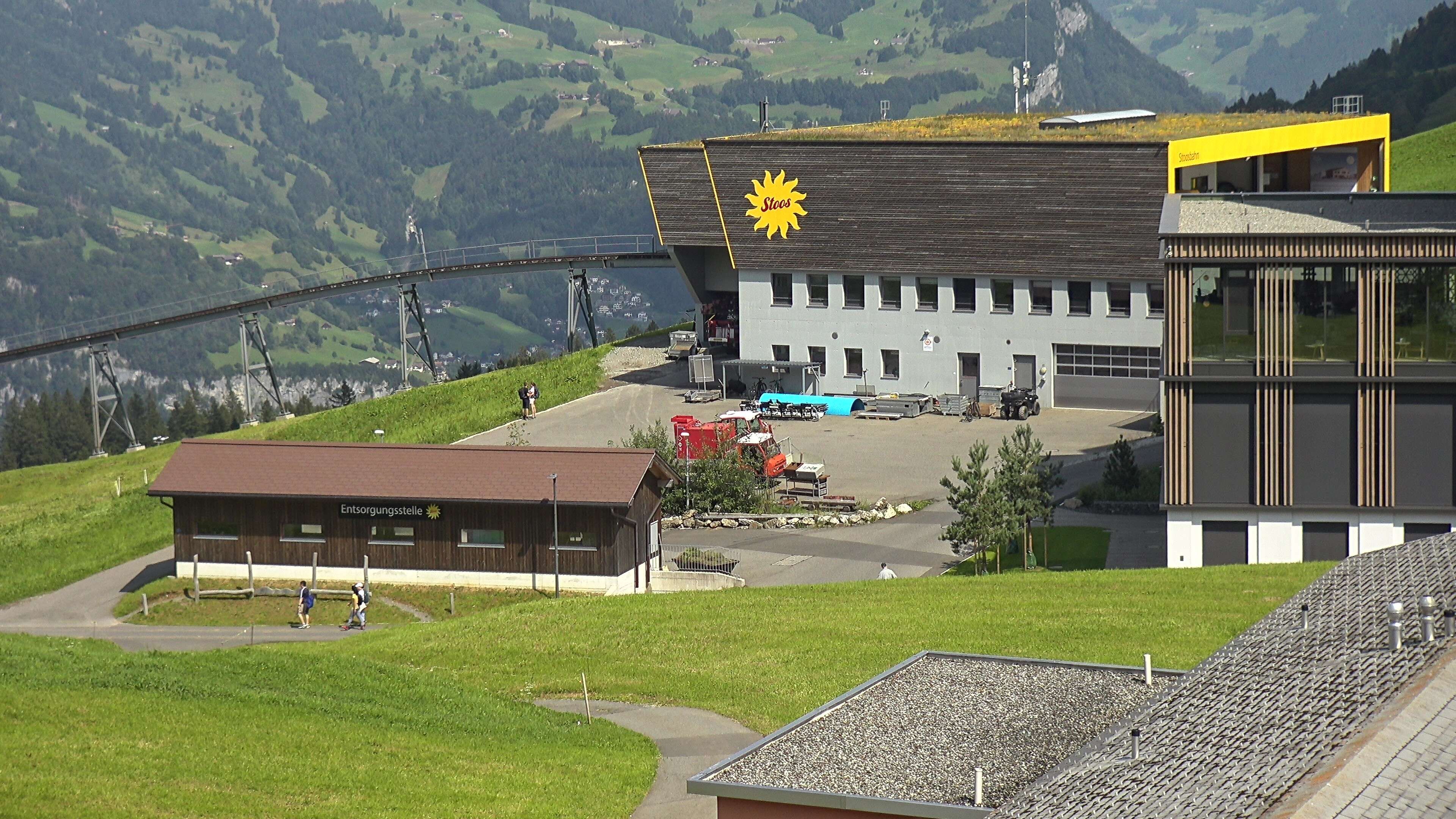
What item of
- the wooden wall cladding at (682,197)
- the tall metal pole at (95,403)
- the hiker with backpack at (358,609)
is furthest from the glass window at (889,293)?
the tall metal pole at (95,403)

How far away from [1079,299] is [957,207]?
5.85 meters

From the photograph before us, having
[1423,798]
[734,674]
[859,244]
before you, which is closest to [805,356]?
[859,244]

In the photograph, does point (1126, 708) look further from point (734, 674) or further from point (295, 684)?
point (295, 684)

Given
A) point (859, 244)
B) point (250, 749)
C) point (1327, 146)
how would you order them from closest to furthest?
point (250, 749), point (859, 244), point (1327, 146)

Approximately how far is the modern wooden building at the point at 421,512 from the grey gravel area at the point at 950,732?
23570mm

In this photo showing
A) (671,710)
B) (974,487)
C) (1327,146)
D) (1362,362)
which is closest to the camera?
(671,710)

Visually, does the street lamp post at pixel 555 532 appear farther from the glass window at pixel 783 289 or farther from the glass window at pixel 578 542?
the glass window at pixel 783 289

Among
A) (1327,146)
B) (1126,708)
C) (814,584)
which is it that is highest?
(1327,146)

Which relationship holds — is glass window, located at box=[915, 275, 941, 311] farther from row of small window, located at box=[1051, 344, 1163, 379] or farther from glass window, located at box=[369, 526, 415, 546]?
glass window, located at box=[369, 526, 415, 546]

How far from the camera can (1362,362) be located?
133 feet

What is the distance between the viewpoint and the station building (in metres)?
64.3

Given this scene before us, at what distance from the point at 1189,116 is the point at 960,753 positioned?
62.0 metres

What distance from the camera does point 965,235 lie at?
2640 inches

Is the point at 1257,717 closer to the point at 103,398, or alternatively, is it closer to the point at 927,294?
the point at 927,294
